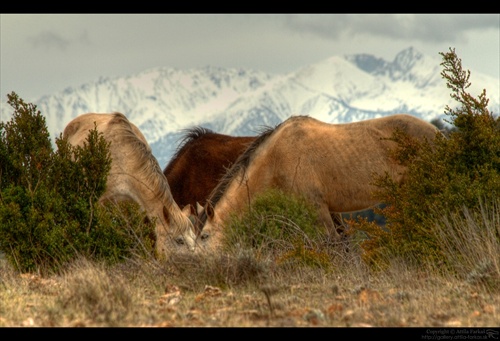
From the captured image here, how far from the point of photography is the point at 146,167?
1322 cm

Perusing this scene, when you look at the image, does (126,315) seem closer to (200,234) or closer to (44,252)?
(44,252)

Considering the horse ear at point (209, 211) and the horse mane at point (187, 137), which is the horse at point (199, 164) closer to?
the horse mane at point (187, 137)

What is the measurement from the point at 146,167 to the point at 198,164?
3.98 metres

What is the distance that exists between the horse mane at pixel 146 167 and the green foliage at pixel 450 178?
3.94m

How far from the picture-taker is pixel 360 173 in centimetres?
1530

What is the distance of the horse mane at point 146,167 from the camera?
42.6 ft

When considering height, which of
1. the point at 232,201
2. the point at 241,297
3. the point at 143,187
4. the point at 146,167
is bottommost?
the point at 232,201

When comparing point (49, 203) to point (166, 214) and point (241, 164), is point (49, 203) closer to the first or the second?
point (166, 214)

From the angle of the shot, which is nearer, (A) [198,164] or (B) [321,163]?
(B) [321,163]

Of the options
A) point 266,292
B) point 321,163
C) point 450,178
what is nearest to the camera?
point 266,292

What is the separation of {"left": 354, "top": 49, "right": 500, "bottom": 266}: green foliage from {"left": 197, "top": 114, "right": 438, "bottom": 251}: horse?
12.6 feet

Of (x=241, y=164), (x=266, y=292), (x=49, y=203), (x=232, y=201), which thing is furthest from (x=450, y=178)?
(x=241, y=164)

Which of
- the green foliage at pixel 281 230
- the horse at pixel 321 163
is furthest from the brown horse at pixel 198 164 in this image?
the green foliage at pixel 281 230

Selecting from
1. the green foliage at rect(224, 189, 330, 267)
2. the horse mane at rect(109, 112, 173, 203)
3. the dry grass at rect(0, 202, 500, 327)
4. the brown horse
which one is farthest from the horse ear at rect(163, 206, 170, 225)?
the brown horse
